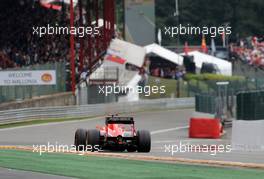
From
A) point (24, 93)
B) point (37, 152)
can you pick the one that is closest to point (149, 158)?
point (37, 152)

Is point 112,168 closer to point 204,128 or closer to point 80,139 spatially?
point 80,139

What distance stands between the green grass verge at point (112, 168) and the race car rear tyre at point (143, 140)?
2.65 m

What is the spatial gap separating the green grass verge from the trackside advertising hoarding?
21350 millimetres

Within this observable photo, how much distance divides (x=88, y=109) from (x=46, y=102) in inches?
123

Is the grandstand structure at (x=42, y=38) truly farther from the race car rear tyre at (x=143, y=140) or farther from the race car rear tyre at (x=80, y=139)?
the race car rear tyre at (x=80, y=139)

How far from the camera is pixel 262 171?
15.3 metres

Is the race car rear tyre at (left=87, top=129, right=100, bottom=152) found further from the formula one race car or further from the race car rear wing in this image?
the race car rear wing

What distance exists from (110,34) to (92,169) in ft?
141

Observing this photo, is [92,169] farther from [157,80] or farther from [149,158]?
[157,80]

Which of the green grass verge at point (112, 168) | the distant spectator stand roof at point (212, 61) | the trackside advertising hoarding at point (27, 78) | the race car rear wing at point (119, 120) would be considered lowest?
the green grass verge at point (112, 168)

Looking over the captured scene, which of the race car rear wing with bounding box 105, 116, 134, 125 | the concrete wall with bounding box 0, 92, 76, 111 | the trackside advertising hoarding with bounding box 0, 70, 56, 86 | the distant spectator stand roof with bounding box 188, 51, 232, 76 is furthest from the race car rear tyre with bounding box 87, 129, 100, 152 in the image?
the distant spectator stand roof with bounding box 188, 51, 232, 76

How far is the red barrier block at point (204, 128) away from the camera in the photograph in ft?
109

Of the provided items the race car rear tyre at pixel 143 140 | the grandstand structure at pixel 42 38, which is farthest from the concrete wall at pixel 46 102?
the race car rear tyre at pixel 143 140

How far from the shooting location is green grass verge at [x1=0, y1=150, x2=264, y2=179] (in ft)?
46.5
